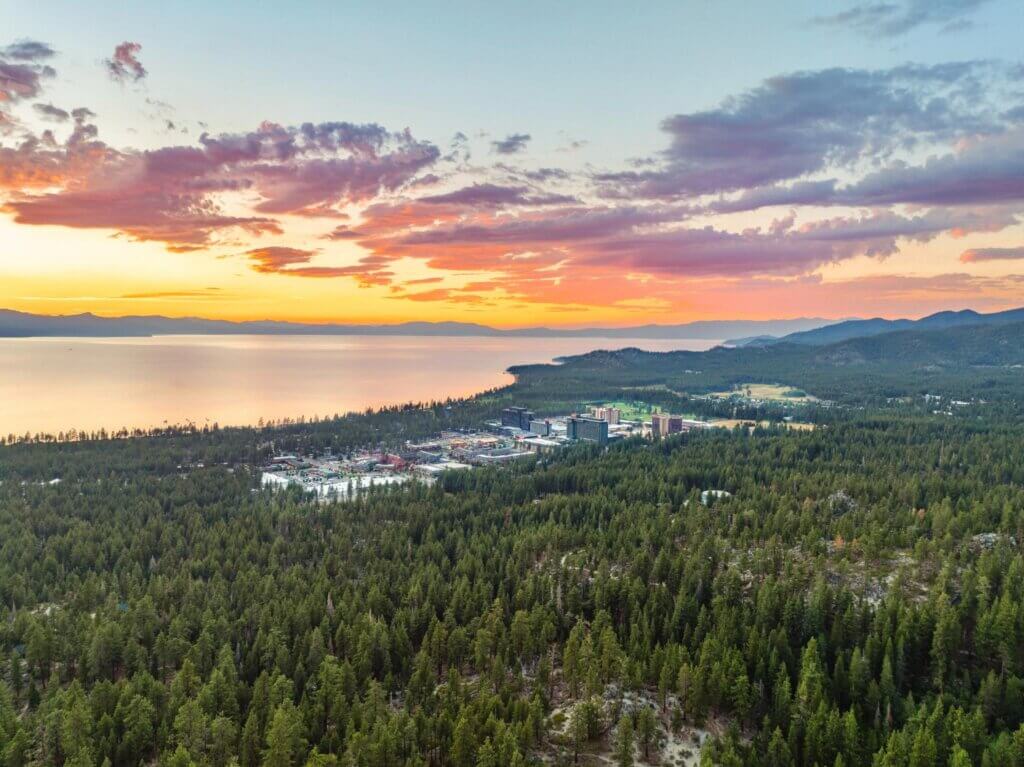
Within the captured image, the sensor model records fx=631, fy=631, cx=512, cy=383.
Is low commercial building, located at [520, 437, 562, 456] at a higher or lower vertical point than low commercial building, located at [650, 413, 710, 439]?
lower

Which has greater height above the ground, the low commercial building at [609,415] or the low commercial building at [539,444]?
the low commercial building at [609,415]

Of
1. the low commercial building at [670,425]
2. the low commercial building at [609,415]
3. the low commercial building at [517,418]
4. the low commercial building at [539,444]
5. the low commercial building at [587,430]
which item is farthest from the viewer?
the low commercial building at [609,415]

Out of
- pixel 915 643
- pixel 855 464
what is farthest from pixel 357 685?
pixel 855 464

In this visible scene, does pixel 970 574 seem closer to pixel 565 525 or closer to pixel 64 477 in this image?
pixel 565 525

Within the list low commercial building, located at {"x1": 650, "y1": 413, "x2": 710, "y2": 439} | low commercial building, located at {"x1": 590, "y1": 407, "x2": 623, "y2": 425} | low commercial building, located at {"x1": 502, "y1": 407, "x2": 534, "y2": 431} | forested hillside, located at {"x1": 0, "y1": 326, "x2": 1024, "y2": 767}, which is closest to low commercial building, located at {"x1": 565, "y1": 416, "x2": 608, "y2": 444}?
low commercial building, located at {"x1": 650, "y1": 413, "x2": 710, "y2": 439}

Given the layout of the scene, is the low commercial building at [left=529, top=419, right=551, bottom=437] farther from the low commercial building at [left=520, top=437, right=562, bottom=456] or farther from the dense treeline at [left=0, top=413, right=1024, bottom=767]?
the dense treeline at [left=0, top=413, right=1024, bottom=767]

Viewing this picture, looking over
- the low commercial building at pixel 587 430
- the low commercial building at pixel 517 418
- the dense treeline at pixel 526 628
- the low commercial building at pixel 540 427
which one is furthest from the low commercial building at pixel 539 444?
the dense treeline at pixel 526 628

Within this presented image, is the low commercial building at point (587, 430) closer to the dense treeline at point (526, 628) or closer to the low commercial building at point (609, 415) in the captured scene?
the low commercial building at point (609, 415)

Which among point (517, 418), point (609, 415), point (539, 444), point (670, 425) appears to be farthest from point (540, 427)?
point (670, 425)
